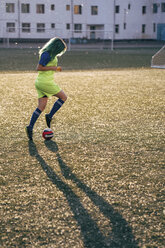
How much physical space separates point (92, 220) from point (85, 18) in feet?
188

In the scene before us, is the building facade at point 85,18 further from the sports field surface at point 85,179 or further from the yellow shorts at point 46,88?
the yellow shorts at point 46,88

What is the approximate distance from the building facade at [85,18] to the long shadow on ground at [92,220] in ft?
170

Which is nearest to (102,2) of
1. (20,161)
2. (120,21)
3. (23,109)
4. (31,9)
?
(120,21)

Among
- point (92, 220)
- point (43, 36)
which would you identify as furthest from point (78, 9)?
point (92, 220)

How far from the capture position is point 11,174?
14.3 ft

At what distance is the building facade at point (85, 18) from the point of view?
54.7 m

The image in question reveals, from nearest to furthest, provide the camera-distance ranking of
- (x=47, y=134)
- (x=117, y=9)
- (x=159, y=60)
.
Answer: (x=47, y=134) → (x=159, y=60) → (x=117, y=9)

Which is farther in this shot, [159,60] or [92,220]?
[159,60]

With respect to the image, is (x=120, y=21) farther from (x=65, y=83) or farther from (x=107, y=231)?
(x=107, y=231)

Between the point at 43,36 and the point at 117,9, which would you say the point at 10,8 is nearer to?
the point at 43,36

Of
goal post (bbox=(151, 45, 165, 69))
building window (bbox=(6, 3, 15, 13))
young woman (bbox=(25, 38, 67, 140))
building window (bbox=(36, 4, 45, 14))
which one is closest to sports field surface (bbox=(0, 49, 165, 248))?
young woman (bbox=(25, 38, 67, 140))

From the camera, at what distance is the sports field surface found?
2988 mm

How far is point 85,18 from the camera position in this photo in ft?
190

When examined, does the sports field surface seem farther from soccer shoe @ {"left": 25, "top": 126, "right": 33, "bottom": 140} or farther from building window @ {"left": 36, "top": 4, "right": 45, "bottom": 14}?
building window @ {"left": 36, "top": 4, "right": 45, "bottom": 14}
